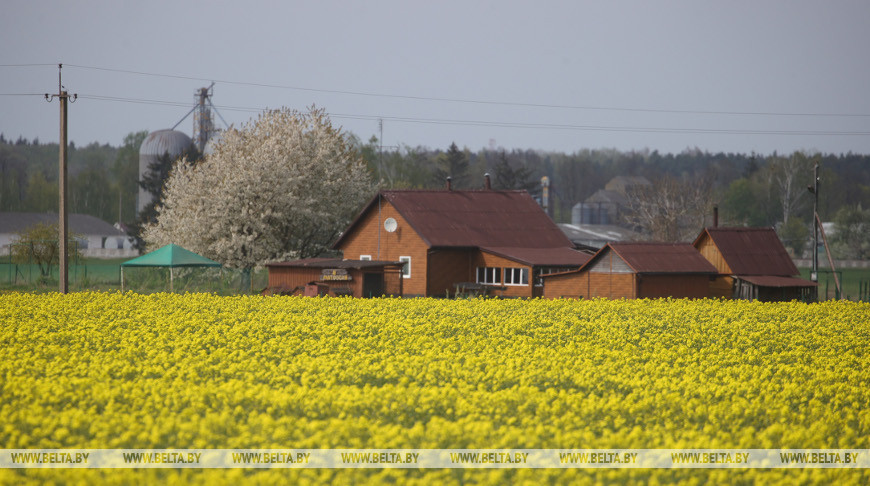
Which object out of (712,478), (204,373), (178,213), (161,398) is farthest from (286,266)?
(712,478)

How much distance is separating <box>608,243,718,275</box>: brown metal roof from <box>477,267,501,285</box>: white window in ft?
26.9

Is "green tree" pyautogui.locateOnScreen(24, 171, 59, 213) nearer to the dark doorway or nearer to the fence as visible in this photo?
the fence

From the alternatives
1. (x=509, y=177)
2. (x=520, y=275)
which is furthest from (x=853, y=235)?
(x=520, y=275)

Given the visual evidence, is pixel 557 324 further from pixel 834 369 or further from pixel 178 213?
pixel 178 213

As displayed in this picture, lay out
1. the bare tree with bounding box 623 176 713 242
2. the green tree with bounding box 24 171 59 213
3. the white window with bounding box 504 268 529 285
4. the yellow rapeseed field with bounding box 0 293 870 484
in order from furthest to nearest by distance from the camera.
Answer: the green tree with bounding box 24 171 59 213 → the bare tree with bounding box 623 176 713 242 → the white window with bounding box 504 268 529 285 → the yellow rapeseed field with bounding box 0 293 870 484

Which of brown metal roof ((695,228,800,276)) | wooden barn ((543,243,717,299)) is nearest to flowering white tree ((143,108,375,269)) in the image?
wooden barn ((543,243,717,299))

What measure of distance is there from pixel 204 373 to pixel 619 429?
6.60 m

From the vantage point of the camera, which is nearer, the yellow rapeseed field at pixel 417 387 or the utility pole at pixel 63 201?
the yellow rapeseed field at pixel 417 387

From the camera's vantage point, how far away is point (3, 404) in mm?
12211

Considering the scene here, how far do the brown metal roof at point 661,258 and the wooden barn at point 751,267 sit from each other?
2.82 metres

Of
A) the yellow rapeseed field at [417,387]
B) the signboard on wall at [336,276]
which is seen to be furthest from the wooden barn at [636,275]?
the yellow rapeseed field at [417,387]

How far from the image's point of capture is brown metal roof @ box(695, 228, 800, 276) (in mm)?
46844

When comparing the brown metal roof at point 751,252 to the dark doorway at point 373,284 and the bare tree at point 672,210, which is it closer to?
the dark doorway at point 373,284

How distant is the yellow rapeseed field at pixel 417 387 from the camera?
10516mm
